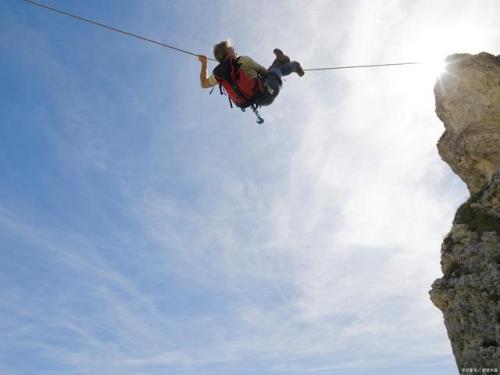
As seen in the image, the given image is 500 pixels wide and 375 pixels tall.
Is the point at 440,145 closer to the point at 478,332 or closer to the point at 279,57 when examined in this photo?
the point at 478,332

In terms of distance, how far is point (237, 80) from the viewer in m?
13.9

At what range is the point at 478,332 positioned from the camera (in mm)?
15266

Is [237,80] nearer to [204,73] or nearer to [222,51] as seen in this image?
[222,51]

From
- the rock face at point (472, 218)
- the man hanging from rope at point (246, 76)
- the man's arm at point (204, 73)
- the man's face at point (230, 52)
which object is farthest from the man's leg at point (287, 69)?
the rock face at point (472, 218)

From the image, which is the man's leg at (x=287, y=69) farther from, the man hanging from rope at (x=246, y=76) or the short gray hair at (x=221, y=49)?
the short gray hair at (x=221, y=49)

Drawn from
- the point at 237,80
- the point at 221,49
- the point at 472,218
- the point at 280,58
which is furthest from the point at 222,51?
the point at 472,218

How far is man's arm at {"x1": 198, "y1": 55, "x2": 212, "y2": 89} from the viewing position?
14633 mm

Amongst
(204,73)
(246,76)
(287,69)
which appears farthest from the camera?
(204,73)

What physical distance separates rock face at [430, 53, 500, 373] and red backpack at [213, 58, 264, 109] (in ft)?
33.9

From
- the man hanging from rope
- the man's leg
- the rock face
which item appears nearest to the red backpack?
the man hanging from rope

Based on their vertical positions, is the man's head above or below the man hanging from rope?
above

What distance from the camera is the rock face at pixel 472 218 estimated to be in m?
15.1

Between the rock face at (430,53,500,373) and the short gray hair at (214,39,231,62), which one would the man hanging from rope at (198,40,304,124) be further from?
the rock face at (430,53,500,373)

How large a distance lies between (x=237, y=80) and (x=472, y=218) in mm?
12065
